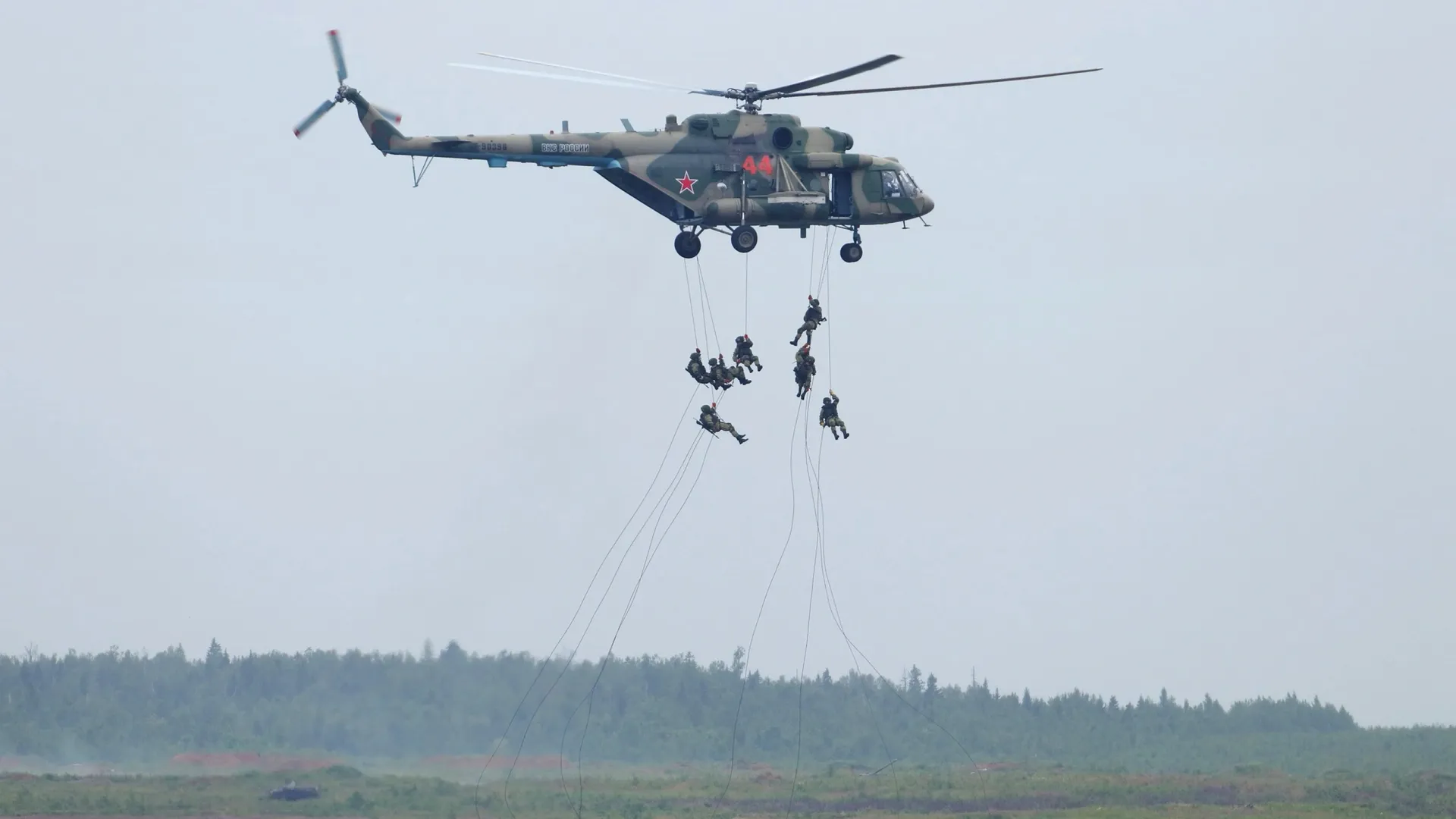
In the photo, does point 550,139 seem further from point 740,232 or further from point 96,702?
point 96,702

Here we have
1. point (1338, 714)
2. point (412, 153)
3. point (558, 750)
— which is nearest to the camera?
point (412, 153)

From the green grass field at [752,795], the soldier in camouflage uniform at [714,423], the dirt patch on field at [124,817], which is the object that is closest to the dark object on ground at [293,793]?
the green grass field at [752,795]

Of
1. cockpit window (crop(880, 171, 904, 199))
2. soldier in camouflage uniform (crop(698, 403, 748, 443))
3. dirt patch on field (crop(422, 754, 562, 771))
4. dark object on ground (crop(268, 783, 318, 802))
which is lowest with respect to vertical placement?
dark object on ground (crop(268, 783, 318, 802))

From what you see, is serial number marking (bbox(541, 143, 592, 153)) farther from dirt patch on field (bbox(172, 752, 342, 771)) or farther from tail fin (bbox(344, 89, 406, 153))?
dirt patch on field (bbox(172, 752, 342, 771))

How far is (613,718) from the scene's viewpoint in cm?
6700

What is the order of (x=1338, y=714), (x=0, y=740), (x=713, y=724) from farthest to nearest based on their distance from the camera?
(x=1338, y=714) → (x=713, y=724) → (x=0, y=740)

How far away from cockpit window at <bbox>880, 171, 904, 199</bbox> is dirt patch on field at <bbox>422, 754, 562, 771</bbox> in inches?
785

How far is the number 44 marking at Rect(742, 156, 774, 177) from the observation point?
147 feet

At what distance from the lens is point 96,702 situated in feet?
224

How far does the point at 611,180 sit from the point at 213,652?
29.4 m

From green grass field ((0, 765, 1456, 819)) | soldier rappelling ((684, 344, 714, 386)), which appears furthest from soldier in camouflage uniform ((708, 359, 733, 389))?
green grass field ((0, 765, 1456, 819))

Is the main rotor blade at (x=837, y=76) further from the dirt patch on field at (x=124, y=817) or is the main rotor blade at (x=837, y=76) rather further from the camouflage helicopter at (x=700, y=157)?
the dirt patch on field at (x=124, y=817)

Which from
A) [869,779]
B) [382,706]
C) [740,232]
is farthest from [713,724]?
[740,232]

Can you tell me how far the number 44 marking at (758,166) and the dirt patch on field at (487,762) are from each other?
2023 centimetres
